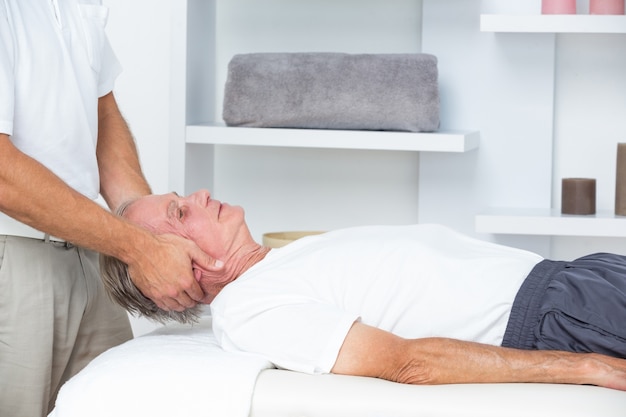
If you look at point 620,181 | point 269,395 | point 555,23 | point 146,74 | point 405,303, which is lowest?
point 269,395

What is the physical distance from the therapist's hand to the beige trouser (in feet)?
0.61

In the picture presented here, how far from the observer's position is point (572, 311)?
1.61 metres

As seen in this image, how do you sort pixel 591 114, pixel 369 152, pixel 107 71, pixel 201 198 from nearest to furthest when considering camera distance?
pixel 201 198, pixel 107 71, pixel 591 114, pixel 369 152

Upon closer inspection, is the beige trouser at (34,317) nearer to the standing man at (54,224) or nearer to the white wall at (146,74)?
the standing man at (54,224)

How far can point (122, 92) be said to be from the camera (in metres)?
2.81

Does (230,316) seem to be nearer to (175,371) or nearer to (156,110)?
(175,371)

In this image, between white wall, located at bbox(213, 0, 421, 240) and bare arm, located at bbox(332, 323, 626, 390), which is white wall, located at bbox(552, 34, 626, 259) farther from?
bare arm, located at bbox(332, 323, 626, 390)

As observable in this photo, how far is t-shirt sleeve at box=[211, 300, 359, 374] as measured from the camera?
5.10ft

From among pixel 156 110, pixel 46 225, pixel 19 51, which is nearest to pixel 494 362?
pixel 46 225

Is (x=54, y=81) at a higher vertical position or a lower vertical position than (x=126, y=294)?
higher

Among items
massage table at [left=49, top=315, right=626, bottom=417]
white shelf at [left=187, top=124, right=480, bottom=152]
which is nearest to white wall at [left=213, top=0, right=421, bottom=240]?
white shelf at [left=187, top=124, right=480, bottom=152]

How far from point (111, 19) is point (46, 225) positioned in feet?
4.23

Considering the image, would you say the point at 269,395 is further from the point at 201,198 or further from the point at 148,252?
the point at 201,198

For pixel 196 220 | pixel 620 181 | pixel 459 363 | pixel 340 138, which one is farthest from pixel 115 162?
pixel 620 181
